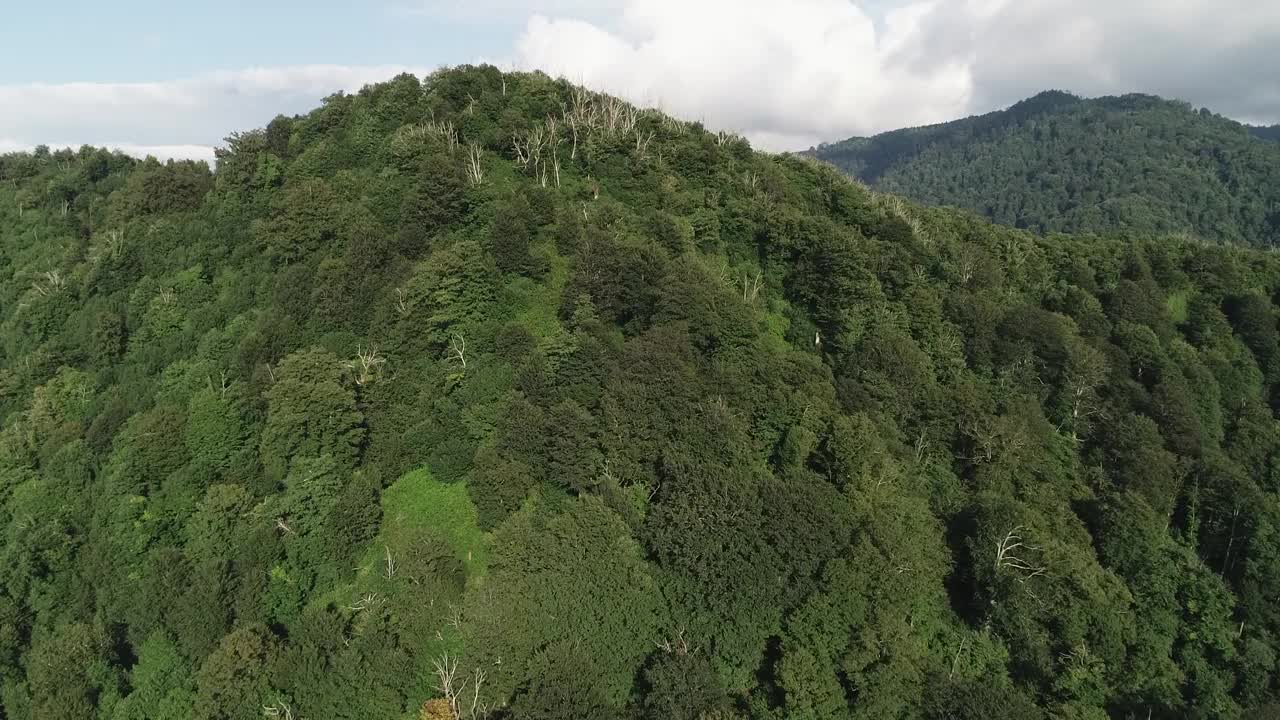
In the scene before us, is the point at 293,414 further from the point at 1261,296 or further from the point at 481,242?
the point at 1261,296

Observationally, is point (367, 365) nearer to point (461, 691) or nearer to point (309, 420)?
point (309, 420)

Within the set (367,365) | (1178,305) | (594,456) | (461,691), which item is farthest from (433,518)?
(1178,305)

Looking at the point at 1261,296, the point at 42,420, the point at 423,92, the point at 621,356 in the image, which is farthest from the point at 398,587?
the point at 1261,296

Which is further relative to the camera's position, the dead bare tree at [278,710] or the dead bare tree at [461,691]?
the dead bare tree at [278,710]

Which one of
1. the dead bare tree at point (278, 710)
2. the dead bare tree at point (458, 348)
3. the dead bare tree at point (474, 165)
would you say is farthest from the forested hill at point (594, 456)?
the dead bare tree at point (474, 165)

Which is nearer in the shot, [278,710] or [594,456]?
[278,710]

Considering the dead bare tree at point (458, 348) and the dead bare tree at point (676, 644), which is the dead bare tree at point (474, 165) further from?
the dead bare tree at point (676, 644)
